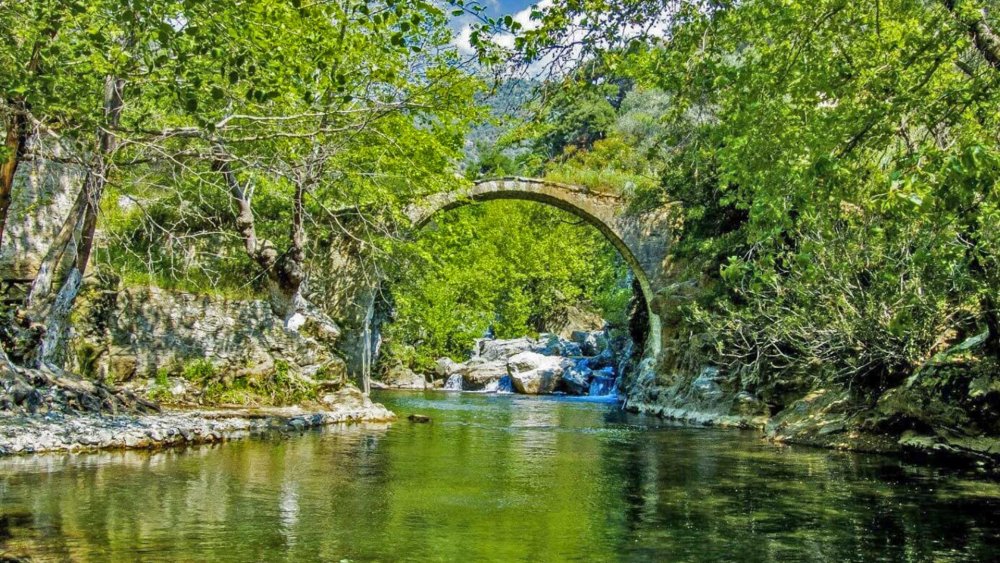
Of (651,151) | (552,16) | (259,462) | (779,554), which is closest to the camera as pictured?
(552,16)

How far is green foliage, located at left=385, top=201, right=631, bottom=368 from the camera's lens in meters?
29.1

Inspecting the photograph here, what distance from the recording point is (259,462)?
9070mm

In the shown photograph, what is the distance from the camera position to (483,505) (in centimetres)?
700

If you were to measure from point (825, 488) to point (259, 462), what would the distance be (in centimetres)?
608

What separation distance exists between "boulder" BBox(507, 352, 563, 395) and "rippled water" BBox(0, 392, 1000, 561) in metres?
16.9

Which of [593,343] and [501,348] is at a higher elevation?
[593,343]

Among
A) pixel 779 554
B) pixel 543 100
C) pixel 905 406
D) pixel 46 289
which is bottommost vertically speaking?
pixel 779 554

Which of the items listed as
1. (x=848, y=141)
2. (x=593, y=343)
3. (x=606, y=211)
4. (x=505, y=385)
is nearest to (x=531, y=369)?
(x=505, y=385)

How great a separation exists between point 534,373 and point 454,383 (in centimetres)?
419

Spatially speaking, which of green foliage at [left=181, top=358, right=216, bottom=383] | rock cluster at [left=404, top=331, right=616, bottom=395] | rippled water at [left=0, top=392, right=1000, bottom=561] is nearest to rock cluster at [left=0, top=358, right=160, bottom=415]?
green foliage at [left=181, top=358, right=216, bottom=383]

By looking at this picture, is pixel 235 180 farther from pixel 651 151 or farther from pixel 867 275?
pixel 867 275

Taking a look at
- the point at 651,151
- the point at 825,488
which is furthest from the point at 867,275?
the point at 825,488

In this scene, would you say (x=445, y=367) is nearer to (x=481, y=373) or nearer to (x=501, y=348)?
(x=481, y=373)

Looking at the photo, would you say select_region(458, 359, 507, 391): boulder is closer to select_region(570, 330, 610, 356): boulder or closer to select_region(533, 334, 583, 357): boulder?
select_region(533, 334, 583, 357): boulder
